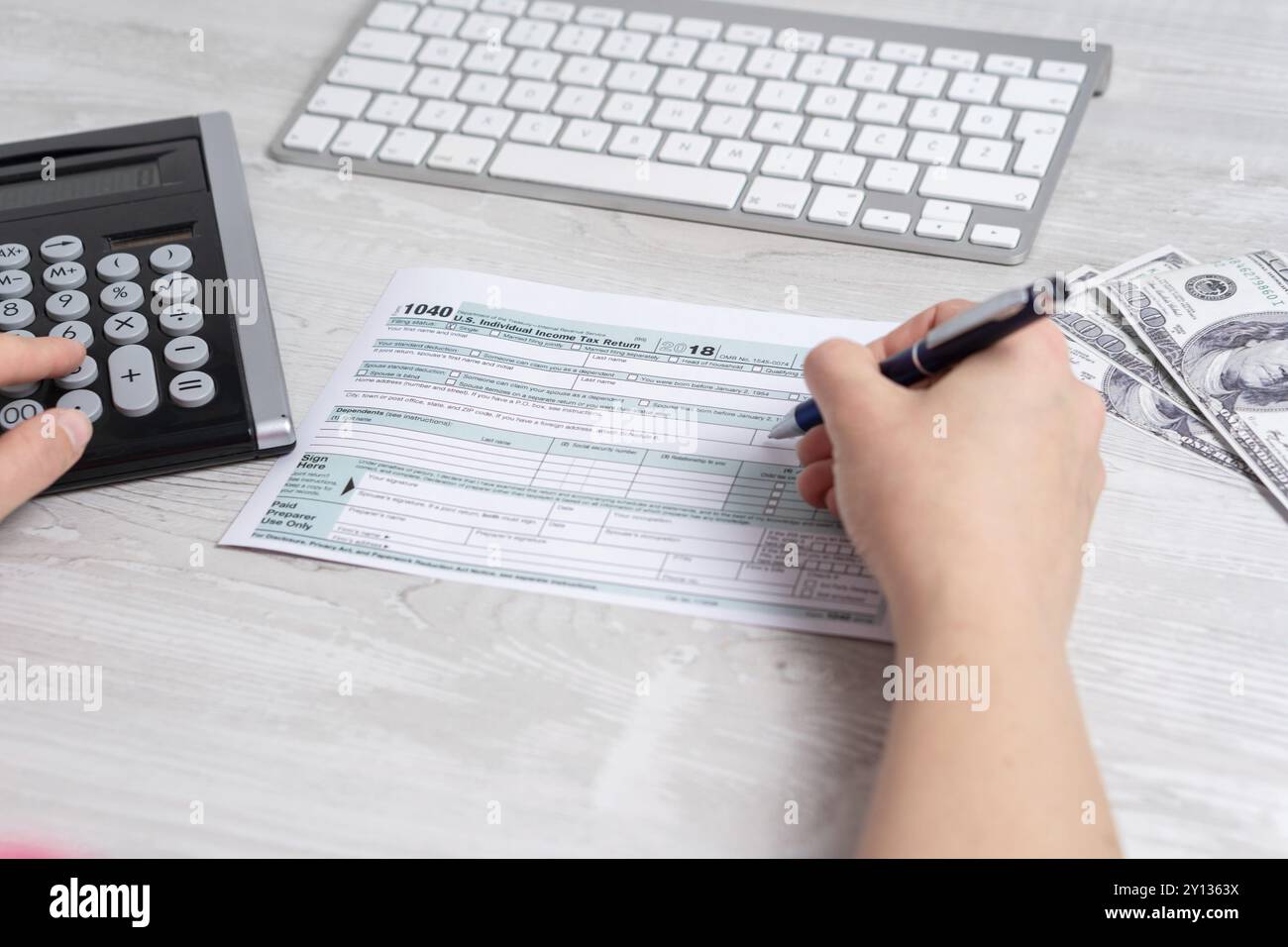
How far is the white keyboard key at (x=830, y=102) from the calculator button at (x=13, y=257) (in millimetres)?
456

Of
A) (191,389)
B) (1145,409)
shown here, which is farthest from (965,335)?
(191,389)

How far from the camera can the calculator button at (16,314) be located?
2.02 ft

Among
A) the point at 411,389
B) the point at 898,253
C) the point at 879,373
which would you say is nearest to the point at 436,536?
the point at 411,389

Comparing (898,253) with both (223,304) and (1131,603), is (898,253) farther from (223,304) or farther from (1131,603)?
(223,304)

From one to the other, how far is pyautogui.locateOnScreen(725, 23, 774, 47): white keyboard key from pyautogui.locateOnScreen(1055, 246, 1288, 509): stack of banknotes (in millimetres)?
271

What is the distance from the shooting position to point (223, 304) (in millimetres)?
639

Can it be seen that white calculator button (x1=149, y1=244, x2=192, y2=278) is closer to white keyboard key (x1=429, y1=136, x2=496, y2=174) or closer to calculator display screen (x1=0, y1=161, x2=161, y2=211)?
calculator display screen (x1=0, y1=161, x2=161, y2=211)

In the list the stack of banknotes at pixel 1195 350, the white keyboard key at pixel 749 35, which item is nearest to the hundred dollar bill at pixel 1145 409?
the stack of banknotes at pixel 1195 350

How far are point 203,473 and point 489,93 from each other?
1.09 ft

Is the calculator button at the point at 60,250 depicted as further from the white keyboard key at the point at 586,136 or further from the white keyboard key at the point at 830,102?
the white keyboard key at the point at 830,102

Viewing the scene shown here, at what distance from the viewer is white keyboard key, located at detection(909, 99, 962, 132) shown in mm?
740

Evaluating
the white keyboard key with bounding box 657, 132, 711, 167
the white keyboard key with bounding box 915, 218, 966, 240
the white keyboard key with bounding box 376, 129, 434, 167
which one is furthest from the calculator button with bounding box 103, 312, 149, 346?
the white keyboard key with bounding box 915, 218, 966, 240

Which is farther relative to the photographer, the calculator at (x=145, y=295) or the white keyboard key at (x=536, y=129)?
the white keyboard key at (x=536, y=129)

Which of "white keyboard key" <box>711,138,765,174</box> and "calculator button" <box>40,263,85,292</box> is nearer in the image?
"calculator button" <box>40,263,85,292</box>
